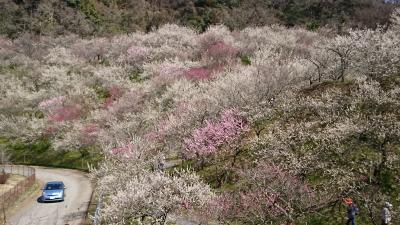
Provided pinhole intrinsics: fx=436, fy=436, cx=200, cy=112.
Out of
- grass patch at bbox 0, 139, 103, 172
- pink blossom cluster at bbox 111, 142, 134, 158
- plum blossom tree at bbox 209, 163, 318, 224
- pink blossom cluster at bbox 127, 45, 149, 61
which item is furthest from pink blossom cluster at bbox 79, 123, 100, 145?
plum blossom tree at bbox 209, 163, 318, 224

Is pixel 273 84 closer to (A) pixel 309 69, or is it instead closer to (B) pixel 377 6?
(A) pixel 309 69

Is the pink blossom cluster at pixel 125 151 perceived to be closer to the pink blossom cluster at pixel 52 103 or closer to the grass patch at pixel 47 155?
the grass patch at pixel 47 155

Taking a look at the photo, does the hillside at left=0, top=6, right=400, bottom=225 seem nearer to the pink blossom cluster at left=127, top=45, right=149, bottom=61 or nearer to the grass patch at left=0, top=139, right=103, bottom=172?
the grass patch at left=0, top=139, right=103, bottom=172

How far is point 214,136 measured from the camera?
122 feet

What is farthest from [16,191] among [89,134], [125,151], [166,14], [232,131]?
[166,14]

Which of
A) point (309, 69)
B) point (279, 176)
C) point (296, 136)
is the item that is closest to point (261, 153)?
point (296, 136)

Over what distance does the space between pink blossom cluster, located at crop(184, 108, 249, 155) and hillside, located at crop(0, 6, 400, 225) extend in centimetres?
12

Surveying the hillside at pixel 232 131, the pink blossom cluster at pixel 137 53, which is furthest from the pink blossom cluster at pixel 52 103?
the pink blossom cluster at pixel 137 53

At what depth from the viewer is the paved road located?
33.4 metres

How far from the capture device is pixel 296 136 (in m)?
34.7

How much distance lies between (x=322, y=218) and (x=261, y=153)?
8112 mm

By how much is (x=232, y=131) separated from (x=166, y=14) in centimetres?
9891

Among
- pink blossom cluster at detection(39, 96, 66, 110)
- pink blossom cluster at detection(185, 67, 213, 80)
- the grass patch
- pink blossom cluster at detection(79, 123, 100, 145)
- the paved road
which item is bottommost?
the grass patch

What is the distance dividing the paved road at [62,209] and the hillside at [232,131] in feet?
11.2
